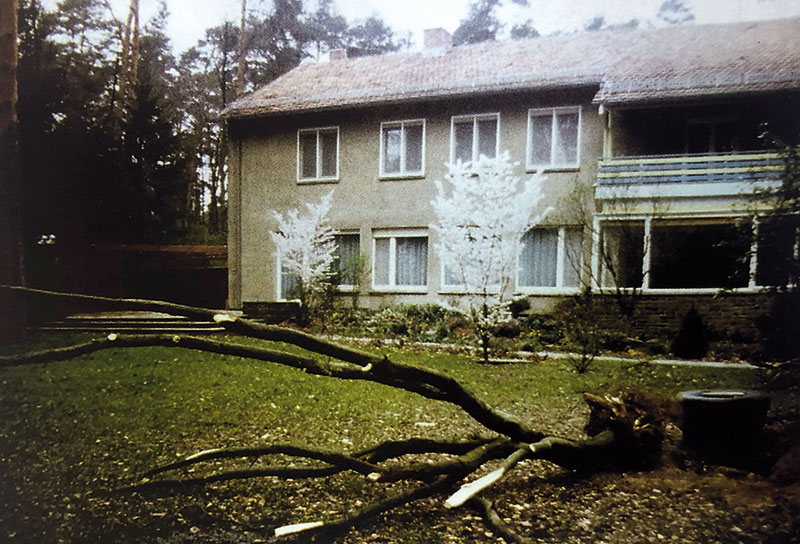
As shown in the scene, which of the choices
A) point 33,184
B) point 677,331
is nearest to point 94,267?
point 33,184

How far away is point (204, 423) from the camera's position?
6.59 ft

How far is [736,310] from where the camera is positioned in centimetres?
183

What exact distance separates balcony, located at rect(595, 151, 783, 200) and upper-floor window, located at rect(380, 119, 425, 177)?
2.28ft

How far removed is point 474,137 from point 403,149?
286 mm

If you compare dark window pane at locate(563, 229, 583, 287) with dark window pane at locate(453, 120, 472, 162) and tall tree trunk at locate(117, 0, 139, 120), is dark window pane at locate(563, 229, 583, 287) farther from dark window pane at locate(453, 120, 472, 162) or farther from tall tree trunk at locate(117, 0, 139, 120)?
tall tree trunk at locate(117, 0, 139, 120)

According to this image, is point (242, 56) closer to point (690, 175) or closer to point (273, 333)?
point (273, 333)

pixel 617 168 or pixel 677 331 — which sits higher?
pixel 617 168

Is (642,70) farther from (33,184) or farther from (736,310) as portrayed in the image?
(33,184)

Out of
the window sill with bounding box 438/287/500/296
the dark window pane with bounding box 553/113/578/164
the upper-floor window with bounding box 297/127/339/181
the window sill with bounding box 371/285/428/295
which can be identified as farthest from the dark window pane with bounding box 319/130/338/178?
the dark window pane with bounding box 553/113/578/164

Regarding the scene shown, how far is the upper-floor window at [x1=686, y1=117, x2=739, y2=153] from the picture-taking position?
1.80 metres

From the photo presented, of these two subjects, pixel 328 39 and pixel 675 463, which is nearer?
pixel 675 463

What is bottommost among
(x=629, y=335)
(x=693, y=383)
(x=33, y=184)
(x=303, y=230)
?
(x=693, y=383)

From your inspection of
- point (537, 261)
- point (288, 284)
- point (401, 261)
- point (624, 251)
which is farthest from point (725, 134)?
point (288, 284)

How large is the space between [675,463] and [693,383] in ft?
1.04
